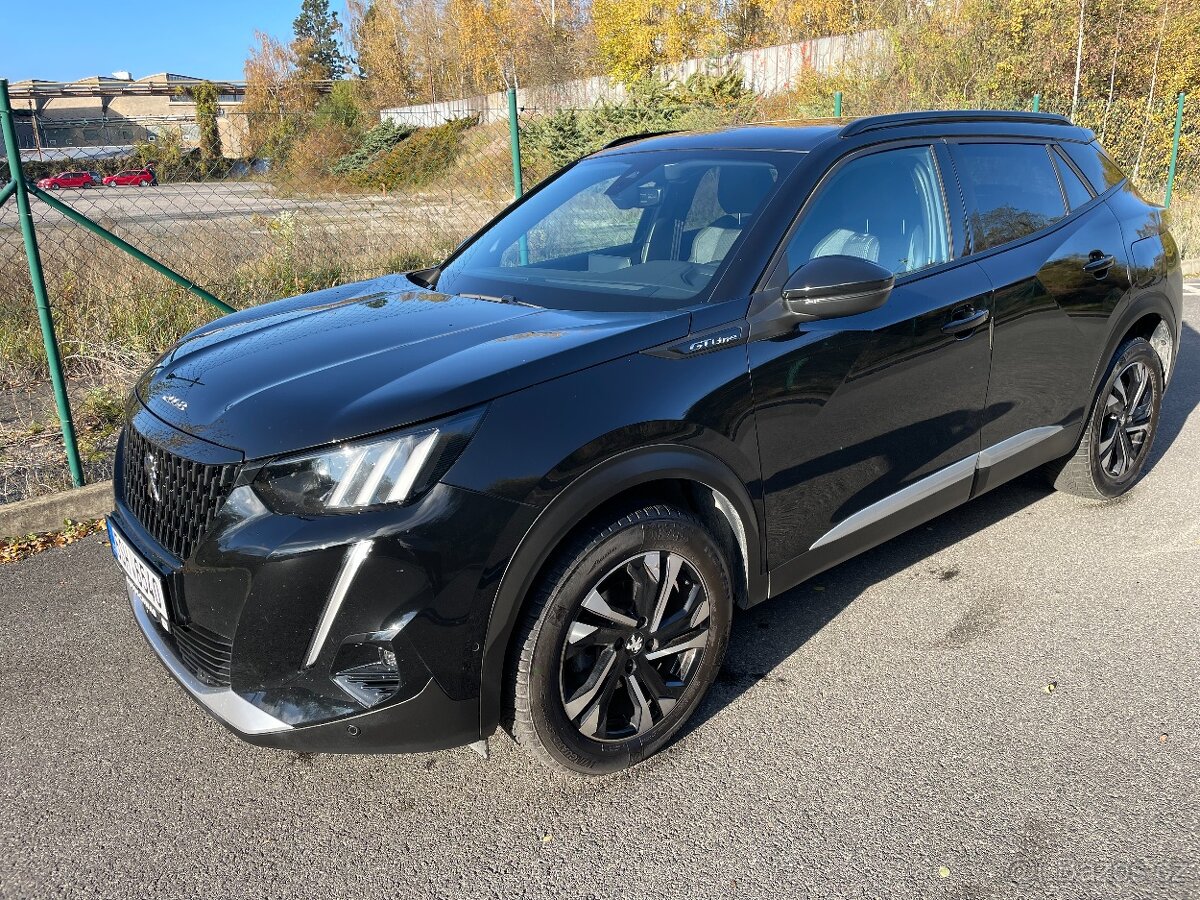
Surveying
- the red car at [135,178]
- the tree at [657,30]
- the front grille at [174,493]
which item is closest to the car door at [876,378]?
the front grille at [174,493]

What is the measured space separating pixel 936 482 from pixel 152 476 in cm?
269

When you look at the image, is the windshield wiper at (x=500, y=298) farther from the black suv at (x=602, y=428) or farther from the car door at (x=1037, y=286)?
the car door at (x=1037, y=286)

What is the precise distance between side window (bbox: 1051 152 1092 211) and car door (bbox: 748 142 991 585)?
3.14ft

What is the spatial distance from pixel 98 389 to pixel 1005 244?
536 cm

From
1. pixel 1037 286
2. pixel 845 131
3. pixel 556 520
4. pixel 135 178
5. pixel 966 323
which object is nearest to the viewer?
pixel 556 520

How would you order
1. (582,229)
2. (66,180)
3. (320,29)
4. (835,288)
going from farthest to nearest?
1. (320,29)
2. (66,180)
3. (582,229)
4. (835,288)

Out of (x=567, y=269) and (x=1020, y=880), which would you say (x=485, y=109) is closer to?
(x=567, y=269)

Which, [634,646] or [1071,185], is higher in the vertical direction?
[1071,185]

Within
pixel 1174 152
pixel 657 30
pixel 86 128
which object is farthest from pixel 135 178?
pixel 657 30

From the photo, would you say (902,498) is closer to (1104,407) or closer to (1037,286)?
(1037,286)

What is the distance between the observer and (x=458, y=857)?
2439 millimetres

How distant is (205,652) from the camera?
8.02 ft

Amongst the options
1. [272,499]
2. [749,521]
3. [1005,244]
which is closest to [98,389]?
[272,499]

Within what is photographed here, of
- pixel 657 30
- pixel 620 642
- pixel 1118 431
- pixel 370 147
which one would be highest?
pixel 657 30
